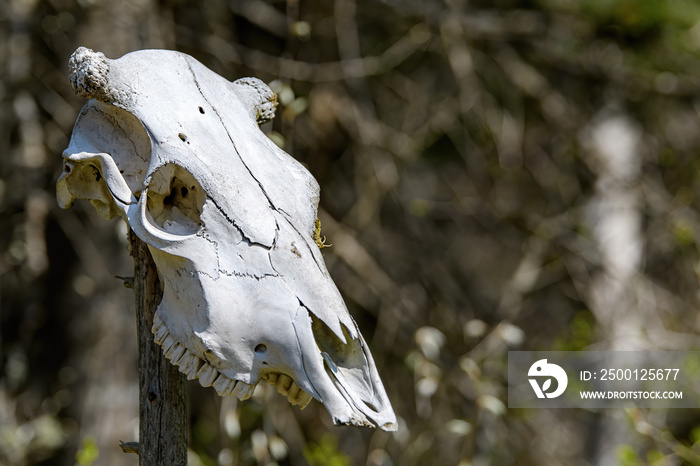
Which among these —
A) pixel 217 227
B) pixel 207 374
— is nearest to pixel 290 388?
pixel 207 374

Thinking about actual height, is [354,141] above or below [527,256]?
above

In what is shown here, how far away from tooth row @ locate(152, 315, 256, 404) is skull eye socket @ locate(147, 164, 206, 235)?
165mm

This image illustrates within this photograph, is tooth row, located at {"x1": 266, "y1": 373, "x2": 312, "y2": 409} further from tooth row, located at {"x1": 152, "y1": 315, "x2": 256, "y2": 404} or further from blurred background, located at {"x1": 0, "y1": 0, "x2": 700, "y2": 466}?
blurred background, located at {"x1": 0, "y1": 0, "x2": 700, "y2": 466}

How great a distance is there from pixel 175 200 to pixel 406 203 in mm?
3429

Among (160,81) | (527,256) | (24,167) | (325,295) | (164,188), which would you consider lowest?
(527,256)

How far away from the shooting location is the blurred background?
3.02m

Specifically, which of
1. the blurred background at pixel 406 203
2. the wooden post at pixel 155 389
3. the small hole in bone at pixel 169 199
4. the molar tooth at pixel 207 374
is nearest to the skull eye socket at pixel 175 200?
the small hole in bone at pixel 169 199

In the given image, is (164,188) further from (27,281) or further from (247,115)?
(27,281)

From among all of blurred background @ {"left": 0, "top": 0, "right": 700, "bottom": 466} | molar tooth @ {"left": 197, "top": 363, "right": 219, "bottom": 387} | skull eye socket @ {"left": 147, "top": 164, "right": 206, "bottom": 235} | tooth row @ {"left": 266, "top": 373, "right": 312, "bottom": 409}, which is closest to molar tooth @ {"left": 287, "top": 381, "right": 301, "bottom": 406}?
tooth row @ {"left": 266, "top": 373, "right": 312, "bottom": 409}

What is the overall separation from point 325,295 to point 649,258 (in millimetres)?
4038

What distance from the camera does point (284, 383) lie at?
3.87 feet

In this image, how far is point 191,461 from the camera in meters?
2.60

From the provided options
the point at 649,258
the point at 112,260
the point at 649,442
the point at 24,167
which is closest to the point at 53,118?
the point at 24,167

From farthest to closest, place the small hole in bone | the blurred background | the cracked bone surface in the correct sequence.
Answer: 1. the blurred background
2. the small hole in bone
3. the cracked bone surface
